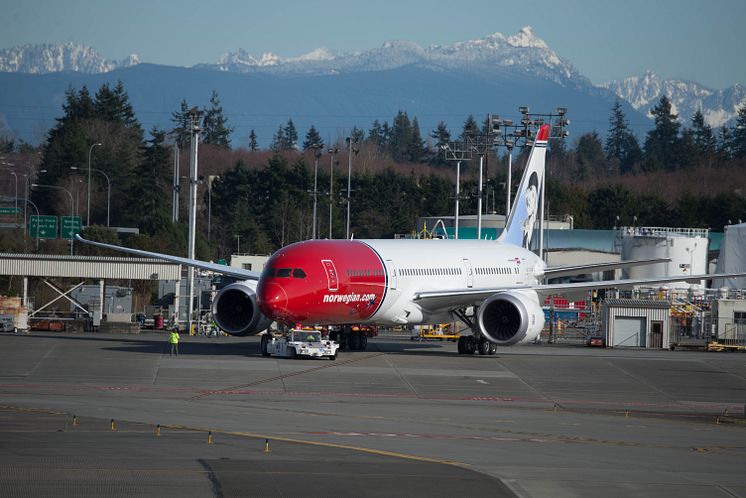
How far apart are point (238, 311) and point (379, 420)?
811 inches

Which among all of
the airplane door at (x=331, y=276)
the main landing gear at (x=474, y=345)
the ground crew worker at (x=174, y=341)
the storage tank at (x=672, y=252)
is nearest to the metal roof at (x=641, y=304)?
the main landing gear at (x=474, y=345)

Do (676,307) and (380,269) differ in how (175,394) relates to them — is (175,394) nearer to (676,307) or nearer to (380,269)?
(380,269)

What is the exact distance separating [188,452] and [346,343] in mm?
30270

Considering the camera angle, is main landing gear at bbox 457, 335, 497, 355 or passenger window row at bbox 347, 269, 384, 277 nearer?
passenger window row at bbox 347, 269, 384, 277

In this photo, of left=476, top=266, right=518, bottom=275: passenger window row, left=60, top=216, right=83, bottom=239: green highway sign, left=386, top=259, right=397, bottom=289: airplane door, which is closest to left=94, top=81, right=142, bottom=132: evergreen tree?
left=60, top=216, right=83, bottom=239: green highway sign

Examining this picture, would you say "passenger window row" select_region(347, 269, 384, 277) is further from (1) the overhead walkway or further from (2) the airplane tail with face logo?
(1) the overhead walkway

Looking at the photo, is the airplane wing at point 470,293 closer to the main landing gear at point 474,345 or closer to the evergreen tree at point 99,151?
the main landing gear at point 474,345

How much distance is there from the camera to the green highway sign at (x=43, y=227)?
94.5 metres

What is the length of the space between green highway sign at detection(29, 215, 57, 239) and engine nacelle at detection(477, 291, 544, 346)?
2117 inches

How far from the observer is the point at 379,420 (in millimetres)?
30266

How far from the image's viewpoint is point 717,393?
41.8 metres

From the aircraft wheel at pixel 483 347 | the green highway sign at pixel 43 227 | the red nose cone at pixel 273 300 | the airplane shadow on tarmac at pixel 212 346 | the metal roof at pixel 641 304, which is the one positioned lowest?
the airplane shadow on tarmac at pixel 212 346

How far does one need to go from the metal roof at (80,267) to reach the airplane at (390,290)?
10.1 meters

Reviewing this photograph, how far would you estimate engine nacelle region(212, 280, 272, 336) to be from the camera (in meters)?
49.1
